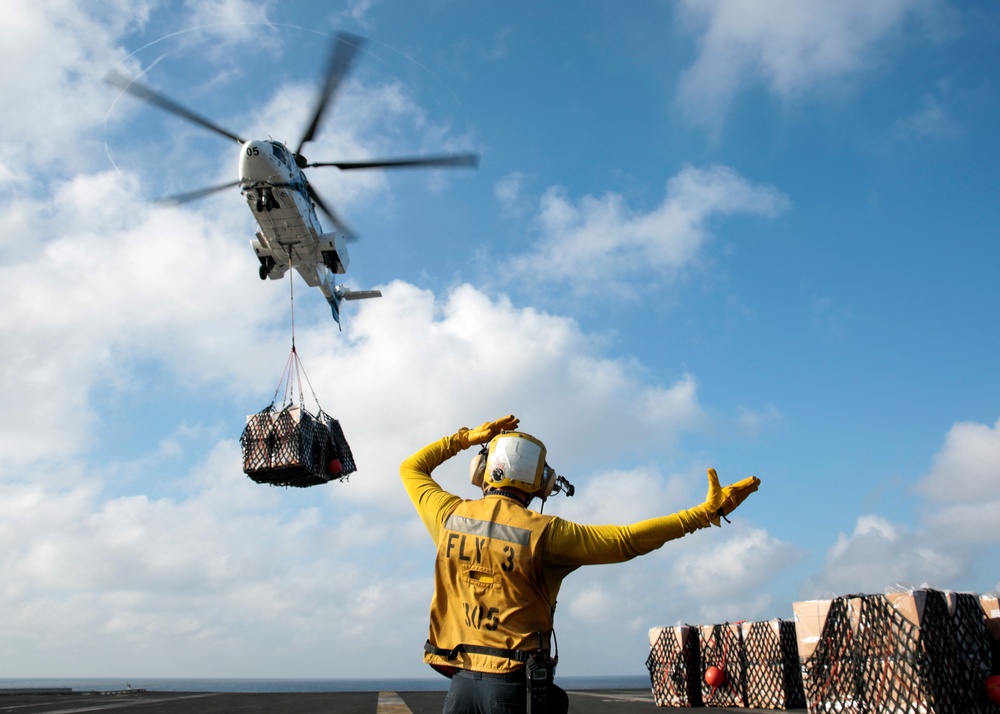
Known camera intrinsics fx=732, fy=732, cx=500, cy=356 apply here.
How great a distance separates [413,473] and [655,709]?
12.2 meters

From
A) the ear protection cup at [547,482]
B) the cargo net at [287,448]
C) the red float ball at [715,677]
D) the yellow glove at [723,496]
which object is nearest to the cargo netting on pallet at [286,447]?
the cargo net at [287,448]

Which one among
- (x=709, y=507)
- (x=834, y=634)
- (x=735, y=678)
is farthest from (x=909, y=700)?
(x=709, y=507)

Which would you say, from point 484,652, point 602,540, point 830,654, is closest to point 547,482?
point 602,540

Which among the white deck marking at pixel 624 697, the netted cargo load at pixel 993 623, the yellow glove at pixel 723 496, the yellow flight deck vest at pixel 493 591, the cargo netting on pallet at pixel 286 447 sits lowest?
the white deck marking at pixel 624 697

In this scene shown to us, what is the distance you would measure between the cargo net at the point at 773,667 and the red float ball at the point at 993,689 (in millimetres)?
4602

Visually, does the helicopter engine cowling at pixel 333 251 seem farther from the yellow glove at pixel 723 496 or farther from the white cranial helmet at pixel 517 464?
the yellow glove at pixel 723 496

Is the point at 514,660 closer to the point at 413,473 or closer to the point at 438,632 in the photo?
the point at 438,632

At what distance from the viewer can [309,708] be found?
15.0 meters

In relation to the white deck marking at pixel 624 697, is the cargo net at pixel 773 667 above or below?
above

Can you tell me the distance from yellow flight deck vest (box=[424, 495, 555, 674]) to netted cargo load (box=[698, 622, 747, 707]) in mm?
12775

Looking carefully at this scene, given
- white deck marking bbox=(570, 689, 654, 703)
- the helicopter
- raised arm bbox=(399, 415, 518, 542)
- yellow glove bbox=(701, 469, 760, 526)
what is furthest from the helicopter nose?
yellow glove bbox=(701, 469, 760, 526)

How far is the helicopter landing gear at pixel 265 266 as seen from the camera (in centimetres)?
2070

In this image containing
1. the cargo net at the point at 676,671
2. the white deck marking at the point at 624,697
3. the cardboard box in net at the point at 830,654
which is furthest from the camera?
the white deck marking at the point at 624,697

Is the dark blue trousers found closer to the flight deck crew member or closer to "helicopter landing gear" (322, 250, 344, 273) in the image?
the flight deck crew member
